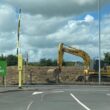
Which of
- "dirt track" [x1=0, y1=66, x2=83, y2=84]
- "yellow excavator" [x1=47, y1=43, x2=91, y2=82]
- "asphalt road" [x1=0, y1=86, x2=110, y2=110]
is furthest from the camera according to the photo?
"dirt track" [x1=0, y1=66, x2=83, y2=84]

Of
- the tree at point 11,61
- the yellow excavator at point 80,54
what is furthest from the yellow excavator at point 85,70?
the tree at point 11,61

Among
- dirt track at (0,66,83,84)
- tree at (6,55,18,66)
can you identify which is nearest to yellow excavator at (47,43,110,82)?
dirt track at (0,66,83,84)

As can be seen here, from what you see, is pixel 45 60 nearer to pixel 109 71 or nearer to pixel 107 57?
pixel 107 57

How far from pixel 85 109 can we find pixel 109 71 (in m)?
48.6

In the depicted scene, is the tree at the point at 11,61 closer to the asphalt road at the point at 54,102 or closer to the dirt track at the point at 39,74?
the dirt track at the point at 39,74

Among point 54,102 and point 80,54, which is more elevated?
point 80,54

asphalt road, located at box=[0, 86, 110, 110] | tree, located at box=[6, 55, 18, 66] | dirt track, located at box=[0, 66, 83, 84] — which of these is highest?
tree, located at box=[6, 55, 18, 66]

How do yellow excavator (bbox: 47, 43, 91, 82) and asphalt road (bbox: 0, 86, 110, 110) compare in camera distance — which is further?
yellow excavator (bbox: 47, 43, 91, 82)

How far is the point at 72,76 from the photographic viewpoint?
77.4 meters

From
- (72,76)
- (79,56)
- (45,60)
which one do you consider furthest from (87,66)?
(45,60)

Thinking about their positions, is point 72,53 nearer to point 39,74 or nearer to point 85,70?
point 85,70

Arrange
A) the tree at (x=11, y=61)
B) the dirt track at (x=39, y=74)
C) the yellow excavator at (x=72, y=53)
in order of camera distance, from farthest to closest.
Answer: the tree at (x=11, y=61) → the dirt track at (x=39, y=74) → the yellow excavator at (x=72, y=53)

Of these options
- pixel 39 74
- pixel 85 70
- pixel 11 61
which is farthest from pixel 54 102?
pixel 11 61

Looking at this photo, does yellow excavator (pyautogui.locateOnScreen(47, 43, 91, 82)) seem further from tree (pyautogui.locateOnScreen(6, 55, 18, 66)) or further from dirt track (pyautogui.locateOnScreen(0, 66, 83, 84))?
tree (pyautogui.locateOnScreen(6, 55, 18, 66))
